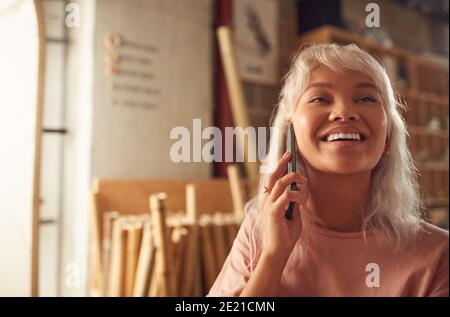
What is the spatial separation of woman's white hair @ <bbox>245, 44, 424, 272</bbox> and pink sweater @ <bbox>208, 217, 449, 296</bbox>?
0.01 meters

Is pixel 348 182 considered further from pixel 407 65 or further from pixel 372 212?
pixel 407 65

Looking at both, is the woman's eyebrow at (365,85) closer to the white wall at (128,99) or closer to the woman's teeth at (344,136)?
the woman's teeth at (344,136)

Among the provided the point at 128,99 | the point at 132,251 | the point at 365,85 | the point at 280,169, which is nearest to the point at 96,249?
the point at 132,251

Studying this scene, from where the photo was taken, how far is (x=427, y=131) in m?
0.59

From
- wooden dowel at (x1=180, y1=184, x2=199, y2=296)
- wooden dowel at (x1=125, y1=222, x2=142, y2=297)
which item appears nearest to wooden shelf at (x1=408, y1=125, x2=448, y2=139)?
wooden dowel at (x1=180, y1=184, x2=199, y2=296)

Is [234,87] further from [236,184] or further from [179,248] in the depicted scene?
[179,248]

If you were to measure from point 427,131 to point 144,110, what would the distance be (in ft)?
1.83

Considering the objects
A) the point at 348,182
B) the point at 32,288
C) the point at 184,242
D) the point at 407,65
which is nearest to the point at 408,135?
the point at 348,182

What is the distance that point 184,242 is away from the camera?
78 centimetres

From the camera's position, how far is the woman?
0.42m

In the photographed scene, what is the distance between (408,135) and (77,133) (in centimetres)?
62

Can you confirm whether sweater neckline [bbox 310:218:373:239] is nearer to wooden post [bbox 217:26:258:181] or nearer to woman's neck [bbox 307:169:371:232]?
woman's neck [bbox 307:169:371:232]

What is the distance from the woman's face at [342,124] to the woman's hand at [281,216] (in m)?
0.03

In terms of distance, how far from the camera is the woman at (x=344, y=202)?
16.4 inches
